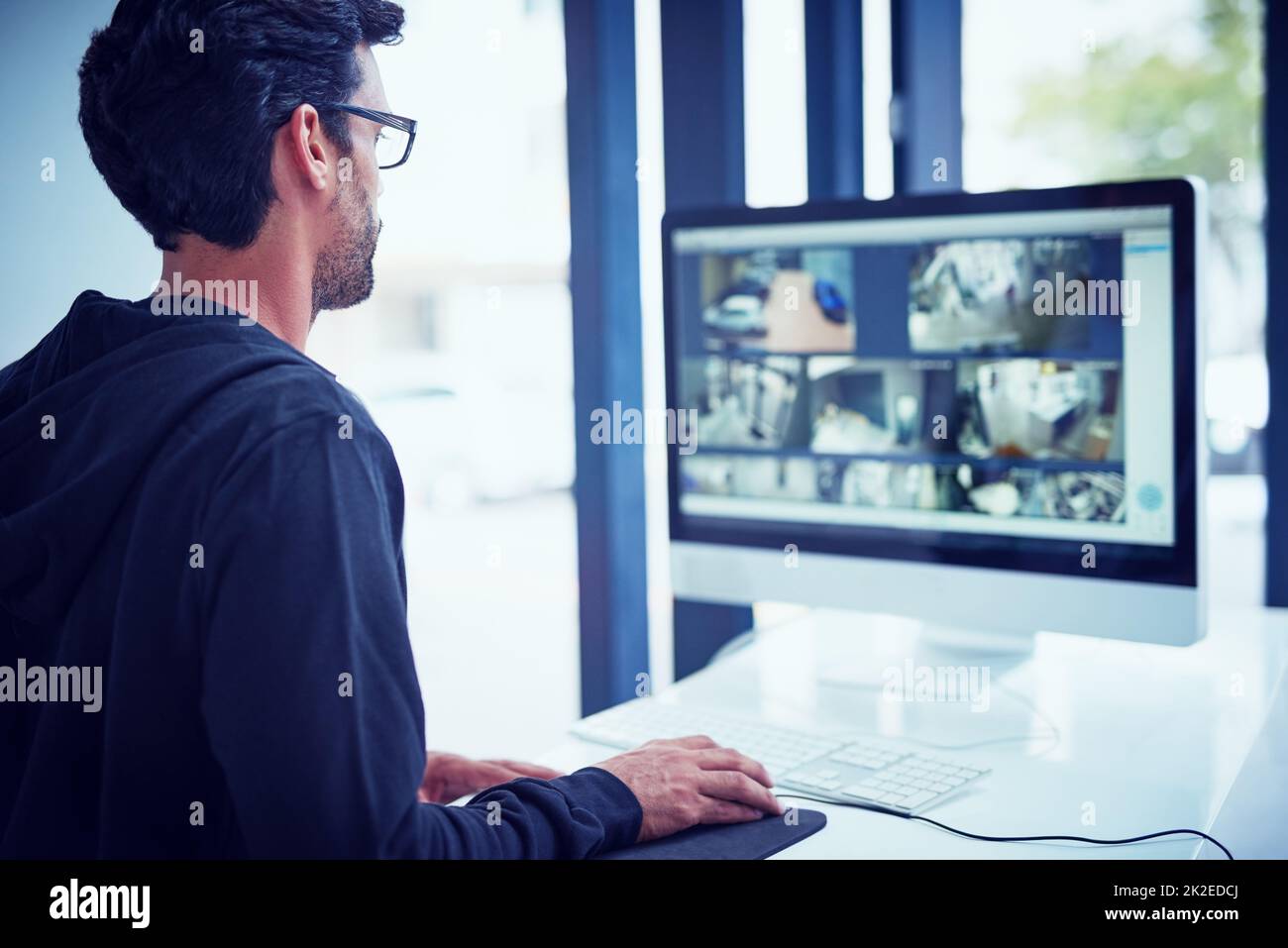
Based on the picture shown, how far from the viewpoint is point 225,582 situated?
2.50 feet

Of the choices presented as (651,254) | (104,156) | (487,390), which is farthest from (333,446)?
(487,390)

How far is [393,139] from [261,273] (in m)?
0.18

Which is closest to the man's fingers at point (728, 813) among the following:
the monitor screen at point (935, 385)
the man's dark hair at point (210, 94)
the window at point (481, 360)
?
the window at point (481, 360)

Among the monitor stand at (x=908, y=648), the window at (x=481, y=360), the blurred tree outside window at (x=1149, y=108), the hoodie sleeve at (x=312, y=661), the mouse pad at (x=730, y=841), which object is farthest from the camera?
the blurred tree outside window at (x=1149, y=108)

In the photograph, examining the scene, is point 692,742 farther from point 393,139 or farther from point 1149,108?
point 1149,108

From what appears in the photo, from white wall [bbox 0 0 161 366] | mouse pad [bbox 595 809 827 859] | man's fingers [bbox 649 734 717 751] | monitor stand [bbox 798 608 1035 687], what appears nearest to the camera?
mouse pad [bbox 595 809 827 859]

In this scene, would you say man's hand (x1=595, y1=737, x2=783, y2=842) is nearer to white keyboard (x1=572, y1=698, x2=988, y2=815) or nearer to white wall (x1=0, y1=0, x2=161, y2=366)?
white keyboard (x1=572, y1=698, x2=988, y2=815)

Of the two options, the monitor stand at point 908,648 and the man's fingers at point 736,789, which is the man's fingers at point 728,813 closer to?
the man's fingers at point 736,789

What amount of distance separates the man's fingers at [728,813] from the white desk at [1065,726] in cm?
5

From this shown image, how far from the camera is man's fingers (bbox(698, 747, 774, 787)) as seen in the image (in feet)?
3.35

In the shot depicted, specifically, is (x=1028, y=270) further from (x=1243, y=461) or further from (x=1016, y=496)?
(x=1243, y=461)

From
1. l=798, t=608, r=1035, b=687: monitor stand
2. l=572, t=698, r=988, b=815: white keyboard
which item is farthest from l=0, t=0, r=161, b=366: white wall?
l=798, t=608, r=1035, b=687: monitor stand

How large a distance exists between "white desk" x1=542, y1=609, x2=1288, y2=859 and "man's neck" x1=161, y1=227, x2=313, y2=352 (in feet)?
1.64

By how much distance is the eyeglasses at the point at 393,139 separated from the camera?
108 centimetres
